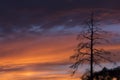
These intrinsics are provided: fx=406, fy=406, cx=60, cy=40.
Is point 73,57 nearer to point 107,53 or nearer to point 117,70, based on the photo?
point 107,53

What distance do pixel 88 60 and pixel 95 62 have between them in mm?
841

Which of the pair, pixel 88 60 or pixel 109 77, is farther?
pixel 109 77

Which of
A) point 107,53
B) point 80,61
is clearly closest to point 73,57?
point 80,61

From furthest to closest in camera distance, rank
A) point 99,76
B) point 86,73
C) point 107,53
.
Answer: point 99,76 → point 86,73 → point 107,53

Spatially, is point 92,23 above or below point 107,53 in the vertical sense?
above

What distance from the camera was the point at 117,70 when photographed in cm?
6331

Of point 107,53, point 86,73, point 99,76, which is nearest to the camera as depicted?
point 107,53

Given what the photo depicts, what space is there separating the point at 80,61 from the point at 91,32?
3225mm

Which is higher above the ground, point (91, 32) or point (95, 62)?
point (91, 32)

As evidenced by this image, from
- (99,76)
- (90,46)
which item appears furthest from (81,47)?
(99,76)

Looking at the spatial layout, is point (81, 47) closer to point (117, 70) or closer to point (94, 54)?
point (94, 54)

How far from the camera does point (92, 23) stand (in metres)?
42.3

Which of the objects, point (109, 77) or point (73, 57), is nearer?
point (73, 57)

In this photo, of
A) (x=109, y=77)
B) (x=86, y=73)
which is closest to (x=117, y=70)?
(x=109, y=77)
